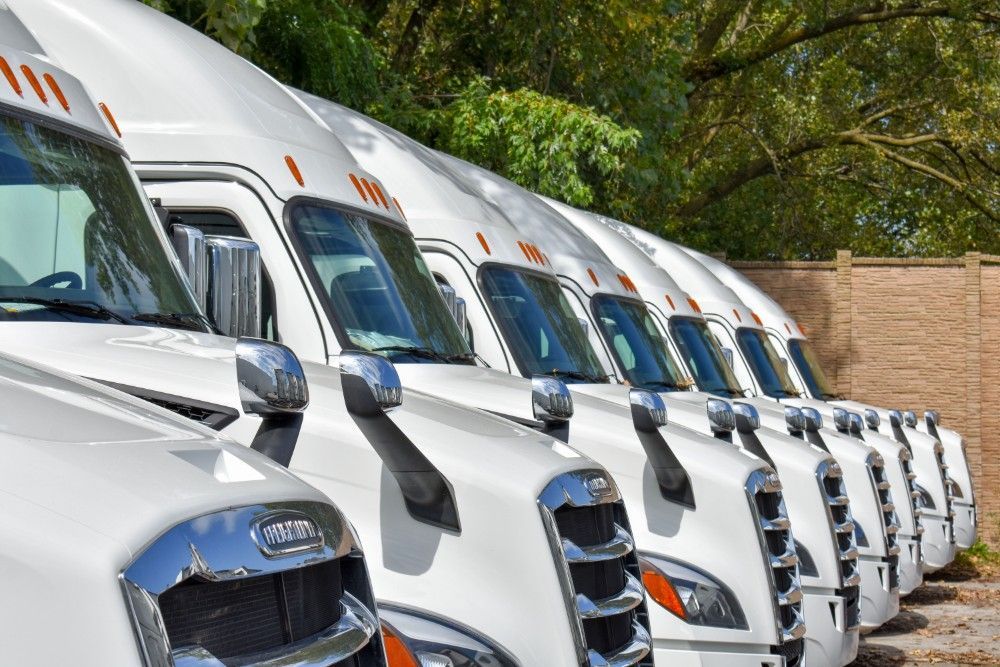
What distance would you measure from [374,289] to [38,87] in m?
1.90

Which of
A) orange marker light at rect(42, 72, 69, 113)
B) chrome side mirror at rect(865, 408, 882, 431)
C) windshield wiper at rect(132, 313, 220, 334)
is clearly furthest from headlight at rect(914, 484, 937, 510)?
orange marker light at rect(42, 72, 69, 113)

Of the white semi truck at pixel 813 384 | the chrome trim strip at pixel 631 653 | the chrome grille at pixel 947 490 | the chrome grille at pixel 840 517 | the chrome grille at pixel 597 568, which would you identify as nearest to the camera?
the chrome grille at pixel 597 568

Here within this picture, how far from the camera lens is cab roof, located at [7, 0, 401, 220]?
6641 millimetres

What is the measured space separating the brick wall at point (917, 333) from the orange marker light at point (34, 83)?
17396 mm

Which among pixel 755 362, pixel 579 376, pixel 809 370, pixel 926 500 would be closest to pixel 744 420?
pixel 579 376

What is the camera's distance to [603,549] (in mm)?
5043

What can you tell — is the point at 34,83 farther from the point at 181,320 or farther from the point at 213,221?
the point at 213,221

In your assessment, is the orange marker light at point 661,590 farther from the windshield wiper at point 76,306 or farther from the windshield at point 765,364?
the windshield at point 765,364

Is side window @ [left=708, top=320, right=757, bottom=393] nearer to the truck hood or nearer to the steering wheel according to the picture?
the steering wheel

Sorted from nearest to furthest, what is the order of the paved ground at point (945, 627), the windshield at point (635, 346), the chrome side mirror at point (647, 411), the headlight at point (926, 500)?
the chrome side mirror at point (647, 411)
the windshield at point (635, 346)
the paved ground at point (945, 627)
the headlight at point (926, 500)

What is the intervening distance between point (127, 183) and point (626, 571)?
2.06 m

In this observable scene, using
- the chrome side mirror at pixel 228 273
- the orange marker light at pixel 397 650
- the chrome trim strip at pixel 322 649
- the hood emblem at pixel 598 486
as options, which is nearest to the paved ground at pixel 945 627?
the hood emblem at pixel 598 486

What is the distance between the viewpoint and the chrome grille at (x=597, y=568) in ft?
15.6

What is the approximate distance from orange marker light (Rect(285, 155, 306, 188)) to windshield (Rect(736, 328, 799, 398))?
29.8 feet
